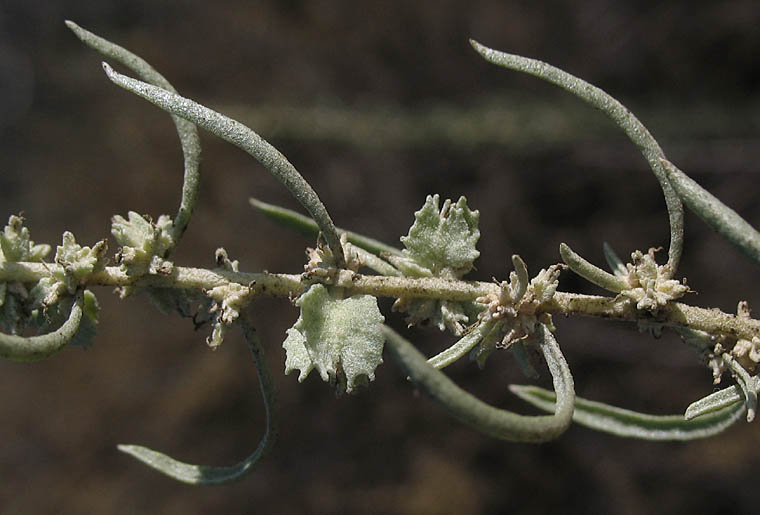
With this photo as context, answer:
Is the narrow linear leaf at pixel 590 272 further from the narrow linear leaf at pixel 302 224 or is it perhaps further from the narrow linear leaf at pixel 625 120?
the narrow linear leaf at pixel 302 224

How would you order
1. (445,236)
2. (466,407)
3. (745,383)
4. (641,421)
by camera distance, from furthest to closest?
(641,421)
(445,236)
(745,383)
(466,407)

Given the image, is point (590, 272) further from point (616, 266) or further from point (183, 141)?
point (183, 141)

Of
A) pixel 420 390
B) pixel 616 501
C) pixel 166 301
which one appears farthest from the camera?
pixel 616 501

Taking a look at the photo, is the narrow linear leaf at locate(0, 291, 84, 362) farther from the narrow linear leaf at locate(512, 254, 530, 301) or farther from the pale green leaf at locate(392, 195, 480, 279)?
the narrow linear leaf at locate(512, 254, 530, 301)

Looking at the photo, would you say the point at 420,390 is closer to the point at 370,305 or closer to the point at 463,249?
the point at 370,305

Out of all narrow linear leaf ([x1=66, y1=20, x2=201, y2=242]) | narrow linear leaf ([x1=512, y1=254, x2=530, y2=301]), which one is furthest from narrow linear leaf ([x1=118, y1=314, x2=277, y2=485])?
narrow linear leaf ([x1=512, y1=254, x2=530, y2=301])

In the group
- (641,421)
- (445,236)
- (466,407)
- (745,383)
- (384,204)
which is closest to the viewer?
(466,407)

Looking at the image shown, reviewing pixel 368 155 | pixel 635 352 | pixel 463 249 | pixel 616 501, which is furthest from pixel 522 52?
pixel 463 249

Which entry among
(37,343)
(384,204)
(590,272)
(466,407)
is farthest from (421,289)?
(384,204)
